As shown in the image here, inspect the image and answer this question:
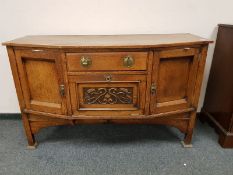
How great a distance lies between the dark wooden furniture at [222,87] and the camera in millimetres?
1368

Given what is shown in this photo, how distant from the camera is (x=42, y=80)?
1205 mm

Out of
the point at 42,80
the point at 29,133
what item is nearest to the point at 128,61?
the point at 42,80

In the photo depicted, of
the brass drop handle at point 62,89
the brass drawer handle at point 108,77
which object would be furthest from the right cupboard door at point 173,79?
the brass drop handle at point 62,89

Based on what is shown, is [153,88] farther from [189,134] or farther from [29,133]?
[29,133]

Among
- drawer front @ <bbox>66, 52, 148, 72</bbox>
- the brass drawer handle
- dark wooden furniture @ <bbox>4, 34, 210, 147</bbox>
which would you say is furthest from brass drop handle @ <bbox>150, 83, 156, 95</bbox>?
the brass drawer handle

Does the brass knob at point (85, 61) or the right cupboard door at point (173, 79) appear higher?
the brass knob at point (85, 61)

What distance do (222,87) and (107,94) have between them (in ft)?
2.87

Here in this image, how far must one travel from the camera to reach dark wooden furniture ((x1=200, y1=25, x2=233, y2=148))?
1.37 metres

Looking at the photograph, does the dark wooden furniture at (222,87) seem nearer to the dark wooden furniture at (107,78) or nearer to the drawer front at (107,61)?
the dark wooden furniture at (107,78)

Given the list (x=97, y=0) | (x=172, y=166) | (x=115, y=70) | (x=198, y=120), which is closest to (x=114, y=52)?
(x=115, y=70)

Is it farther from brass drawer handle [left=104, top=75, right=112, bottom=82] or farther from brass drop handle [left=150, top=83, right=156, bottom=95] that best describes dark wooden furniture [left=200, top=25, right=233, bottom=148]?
brass drawer handle [left=104, top=75, right=112, bottom=82]

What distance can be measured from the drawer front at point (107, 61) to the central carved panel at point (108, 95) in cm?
13

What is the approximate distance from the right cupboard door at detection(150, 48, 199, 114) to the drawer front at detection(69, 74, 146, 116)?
0.30 feet

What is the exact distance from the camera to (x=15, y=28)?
149 centimetres
